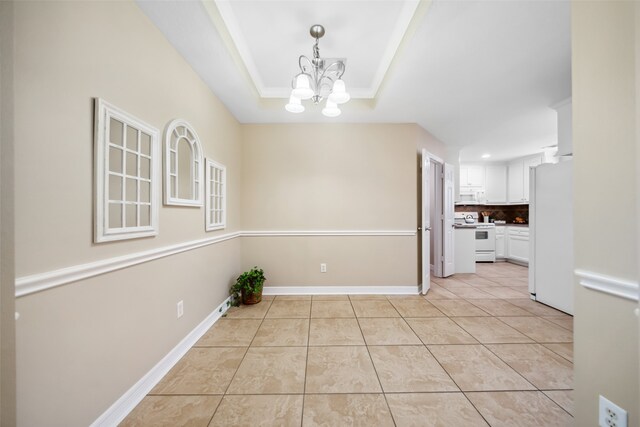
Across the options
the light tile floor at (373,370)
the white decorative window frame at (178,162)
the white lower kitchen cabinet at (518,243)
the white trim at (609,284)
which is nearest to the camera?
the white trim at (609,284)

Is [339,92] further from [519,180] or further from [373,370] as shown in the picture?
[519,180]

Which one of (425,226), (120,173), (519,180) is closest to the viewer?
(120,173)

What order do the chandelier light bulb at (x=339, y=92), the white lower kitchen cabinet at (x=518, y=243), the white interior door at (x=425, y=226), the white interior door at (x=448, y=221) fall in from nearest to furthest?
the chandelier light bulb at (x=339, y=92), the white interior door at (x=425, y=226), the white interior door at (x=448, y=221), the white lower kitchen cabinet at (x=518, y=243)

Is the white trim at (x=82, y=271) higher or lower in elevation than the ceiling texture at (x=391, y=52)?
lower

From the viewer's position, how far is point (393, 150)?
342 centimetres

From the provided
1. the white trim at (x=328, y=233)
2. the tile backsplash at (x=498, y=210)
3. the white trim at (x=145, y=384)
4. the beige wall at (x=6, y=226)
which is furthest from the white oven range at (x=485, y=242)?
the beige wall at (x=6, y=226)

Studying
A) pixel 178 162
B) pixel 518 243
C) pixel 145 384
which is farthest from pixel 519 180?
pixel 145 384

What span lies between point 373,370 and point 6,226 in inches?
79.0

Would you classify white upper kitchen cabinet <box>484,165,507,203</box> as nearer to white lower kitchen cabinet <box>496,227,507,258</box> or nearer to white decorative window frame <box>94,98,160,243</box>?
white lower kitchen cabinet <box>496,227,507,258</box>

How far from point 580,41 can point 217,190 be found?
287 centimetres

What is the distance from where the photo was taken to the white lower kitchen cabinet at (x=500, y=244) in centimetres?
559

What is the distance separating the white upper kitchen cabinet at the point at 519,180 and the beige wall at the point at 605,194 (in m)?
5.89

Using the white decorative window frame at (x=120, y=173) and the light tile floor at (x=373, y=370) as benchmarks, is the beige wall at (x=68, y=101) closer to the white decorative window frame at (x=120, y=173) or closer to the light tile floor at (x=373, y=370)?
the white decorative window frame at (x=120, y=173)

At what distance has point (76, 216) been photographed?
3.60ft
